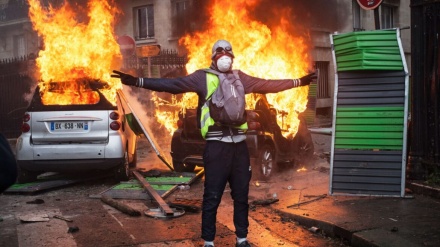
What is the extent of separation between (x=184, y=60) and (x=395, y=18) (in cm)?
1390

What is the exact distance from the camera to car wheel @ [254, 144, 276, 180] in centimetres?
865

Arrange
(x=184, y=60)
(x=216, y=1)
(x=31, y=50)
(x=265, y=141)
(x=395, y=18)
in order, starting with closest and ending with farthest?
(x=265, y=141) → (x=216, y=1) → (x=184, y=60) → (x=395, y=18) → (x=31, y=50)

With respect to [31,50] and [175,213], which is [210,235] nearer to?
[175,213]

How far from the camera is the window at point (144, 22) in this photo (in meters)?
24.7

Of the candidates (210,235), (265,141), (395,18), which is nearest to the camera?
(210,235)

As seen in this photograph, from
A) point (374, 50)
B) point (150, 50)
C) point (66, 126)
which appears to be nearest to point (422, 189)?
point (374, 50)

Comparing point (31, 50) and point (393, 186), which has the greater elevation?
point (31, 50)

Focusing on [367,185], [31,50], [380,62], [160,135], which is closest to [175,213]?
[367,185]

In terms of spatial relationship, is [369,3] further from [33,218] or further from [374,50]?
[33,218]

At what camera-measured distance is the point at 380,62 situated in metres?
6.86

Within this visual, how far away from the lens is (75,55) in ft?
31.5

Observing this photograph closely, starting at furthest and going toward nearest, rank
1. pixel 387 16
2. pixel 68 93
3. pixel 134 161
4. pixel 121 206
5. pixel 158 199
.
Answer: pixel 387 16, pixel 134 161, pixel 68 93, pixel 158 199, pixel 121 206

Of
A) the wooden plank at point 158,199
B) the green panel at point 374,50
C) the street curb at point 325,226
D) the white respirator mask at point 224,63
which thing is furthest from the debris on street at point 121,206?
the green panel at point 374,50

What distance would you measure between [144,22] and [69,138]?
17747 millimetres
